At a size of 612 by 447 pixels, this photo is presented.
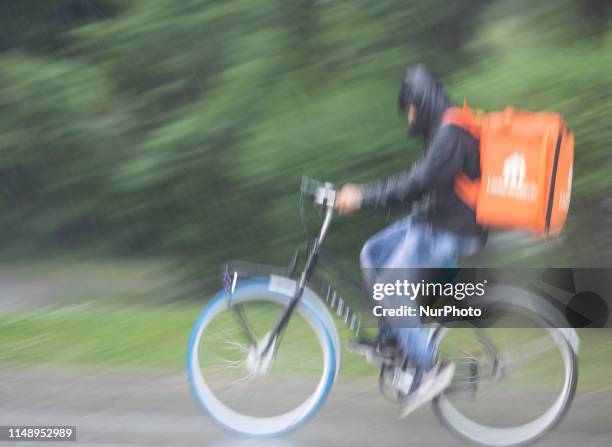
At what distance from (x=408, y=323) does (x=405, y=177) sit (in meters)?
0.62

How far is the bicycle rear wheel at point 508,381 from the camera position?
14.2 ft

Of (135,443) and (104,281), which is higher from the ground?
(104,281)

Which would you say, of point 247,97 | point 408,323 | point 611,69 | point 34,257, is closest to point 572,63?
point 611,69

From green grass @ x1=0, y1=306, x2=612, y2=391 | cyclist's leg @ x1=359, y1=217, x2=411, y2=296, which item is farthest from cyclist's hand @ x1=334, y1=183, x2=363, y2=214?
green grass @ x1=0, y1=306, x2=612, y2=391

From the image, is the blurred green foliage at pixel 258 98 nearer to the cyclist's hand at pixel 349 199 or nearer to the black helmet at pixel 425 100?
the black helmet at pixel 425 100

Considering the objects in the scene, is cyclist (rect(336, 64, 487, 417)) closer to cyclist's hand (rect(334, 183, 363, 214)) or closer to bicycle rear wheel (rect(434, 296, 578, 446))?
cyclist's hand (rect(334, 183, 363, 214))

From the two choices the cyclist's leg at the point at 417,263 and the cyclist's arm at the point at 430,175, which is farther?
the cyclist's leg at the point at 417,263

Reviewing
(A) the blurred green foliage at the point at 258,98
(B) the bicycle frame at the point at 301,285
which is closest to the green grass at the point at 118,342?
(A) the blurred green foliage at the point at 258,98

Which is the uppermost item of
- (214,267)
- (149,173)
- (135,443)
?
(149,173)

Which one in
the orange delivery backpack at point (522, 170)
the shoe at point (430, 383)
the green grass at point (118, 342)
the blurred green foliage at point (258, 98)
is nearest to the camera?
the orange delivery backpack at point (522, 170)

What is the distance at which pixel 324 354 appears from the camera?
442 cm

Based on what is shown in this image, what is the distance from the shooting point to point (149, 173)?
703 centimetres

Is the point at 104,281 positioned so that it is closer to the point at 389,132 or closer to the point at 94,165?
the point at 94,165

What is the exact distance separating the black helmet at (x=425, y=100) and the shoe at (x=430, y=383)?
1.02 metres
